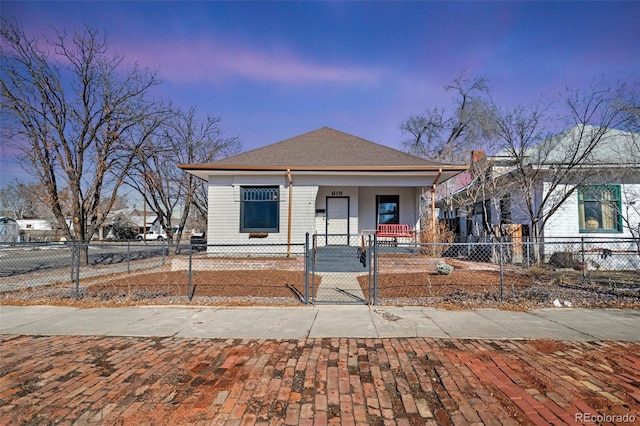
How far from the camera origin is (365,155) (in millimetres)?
13922

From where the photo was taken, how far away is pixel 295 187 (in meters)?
12.8

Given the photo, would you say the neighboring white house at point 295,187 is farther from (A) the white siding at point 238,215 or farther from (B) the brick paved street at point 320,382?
(B) the brick paved street at point 320,382

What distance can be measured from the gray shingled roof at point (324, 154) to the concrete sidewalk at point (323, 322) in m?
7.22

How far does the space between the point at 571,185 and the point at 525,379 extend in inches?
454

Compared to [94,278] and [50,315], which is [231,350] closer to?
[50,315]

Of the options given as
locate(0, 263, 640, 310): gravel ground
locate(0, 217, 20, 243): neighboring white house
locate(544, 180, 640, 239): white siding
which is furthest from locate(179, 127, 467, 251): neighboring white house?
locate(0, 217, 20, 243): neighboring white house

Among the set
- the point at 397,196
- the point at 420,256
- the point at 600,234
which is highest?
the point at 397,196

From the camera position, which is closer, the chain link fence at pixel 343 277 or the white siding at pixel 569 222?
the chain link fence at pixel 343 277

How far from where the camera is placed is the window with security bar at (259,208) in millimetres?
12938

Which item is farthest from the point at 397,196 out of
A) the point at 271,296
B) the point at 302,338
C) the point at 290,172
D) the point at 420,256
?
the point at 302,338

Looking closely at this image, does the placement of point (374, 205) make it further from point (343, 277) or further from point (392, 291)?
point (392, 291)

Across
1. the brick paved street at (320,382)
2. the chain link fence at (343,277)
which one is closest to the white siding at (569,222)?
the chain link fence at (343,277)

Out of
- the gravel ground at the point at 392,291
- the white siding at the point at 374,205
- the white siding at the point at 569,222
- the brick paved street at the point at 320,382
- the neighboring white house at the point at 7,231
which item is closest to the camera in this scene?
the brick paved street at the point at 320,382

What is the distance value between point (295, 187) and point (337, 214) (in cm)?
230
